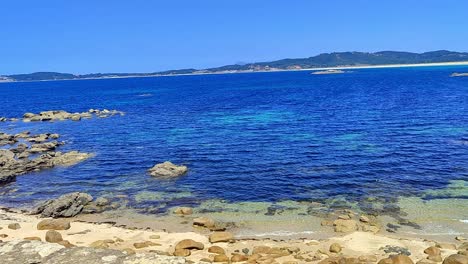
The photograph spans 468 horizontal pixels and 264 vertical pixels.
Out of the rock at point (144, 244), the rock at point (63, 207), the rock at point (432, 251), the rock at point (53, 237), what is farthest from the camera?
the rock at point (63, 207)

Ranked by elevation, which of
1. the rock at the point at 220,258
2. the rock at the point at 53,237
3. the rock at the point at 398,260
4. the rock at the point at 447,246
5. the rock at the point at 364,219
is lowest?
the rock at the point at 364,219

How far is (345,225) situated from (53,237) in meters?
18.0

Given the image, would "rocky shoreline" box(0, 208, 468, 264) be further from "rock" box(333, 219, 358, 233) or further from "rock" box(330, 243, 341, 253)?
"rock" box(333, 219, 358, 233)

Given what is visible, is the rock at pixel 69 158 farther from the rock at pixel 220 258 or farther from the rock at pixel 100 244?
the rock at pixel 220 258

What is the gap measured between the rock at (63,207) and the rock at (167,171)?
8756 millimetres

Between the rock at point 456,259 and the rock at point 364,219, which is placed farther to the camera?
the rock at point 364,219

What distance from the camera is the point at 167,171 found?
4094 cm

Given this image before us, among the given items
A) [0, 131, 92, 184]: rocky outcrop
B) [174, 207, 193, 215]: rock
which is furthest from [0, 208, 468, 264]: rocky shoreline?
[0, 131, 92, 184]: rocky outcrop

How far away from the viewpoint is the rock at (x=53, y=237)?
82.0ft

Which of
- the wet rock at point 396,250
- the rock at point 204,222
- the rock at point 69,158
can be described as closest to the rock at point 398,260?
A: the wet rock at point 396,250

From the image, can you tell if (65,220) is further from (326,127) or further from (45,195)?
(326,127)

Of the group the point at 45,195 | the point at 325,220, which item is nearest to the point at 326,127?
the point at 325,220

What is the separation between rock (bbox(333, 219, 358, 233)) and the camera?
27.0m

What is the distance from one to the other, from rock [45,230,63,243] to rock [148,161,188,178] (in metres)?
15.7
